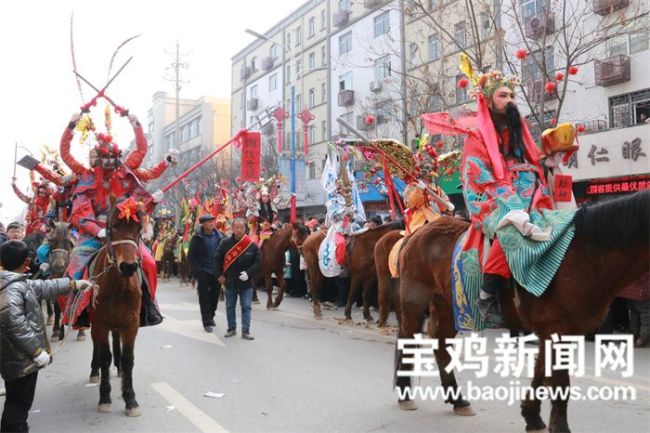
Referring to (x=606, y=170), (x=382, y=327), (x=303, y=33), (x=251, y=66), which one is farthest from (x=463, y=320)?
(x=251, y=66)

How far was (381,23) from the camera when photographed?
29.3 meters

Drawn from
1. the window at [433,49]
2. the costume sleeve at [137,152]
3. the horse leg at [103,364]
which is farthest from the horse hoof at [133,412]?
the window at [433,49]

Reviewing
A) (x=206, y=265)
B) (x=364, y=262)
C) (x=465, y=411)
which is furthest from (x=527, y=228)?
(x=206, y=265)

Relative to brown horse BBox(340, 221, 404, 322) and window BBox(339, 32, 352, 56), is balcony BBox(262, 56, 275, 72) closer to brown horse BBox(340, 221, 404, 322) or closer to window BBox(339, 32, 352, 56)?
window BBox(339, 32, 352, 56)

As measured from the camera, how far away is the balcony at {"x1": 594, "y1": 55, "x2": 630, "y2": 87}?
17.3 metres

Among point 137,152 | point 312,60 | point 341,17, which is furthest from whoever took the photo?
point 312,60

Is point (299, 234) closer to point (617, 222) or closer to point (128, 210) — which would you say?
point (128, 210)

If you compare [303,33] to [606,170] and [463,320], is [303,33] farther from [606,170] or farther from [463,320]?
[463,320]

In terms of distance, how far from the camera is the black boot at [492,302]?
14.4 feet

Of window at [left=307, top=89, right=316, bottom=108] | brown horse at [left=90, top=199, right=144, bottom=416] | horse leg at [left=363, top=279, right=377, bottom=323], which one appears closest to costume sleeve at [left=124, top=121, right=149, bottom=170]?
brown horse at [left=90, top=199, right=144, bottom=416]

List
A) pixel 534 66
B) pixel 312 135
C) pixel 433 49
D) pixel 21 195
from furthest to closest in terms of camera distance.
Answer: pixel 312 135 → pixel 433 49 → pixel 534 66 → pixel 21 195

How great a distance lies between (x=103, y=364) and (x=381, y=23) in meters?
26.7

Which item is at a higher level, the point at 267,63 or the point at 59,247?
the point at 267,63

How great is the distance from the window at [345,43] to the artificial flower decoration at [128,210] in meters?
28.1
